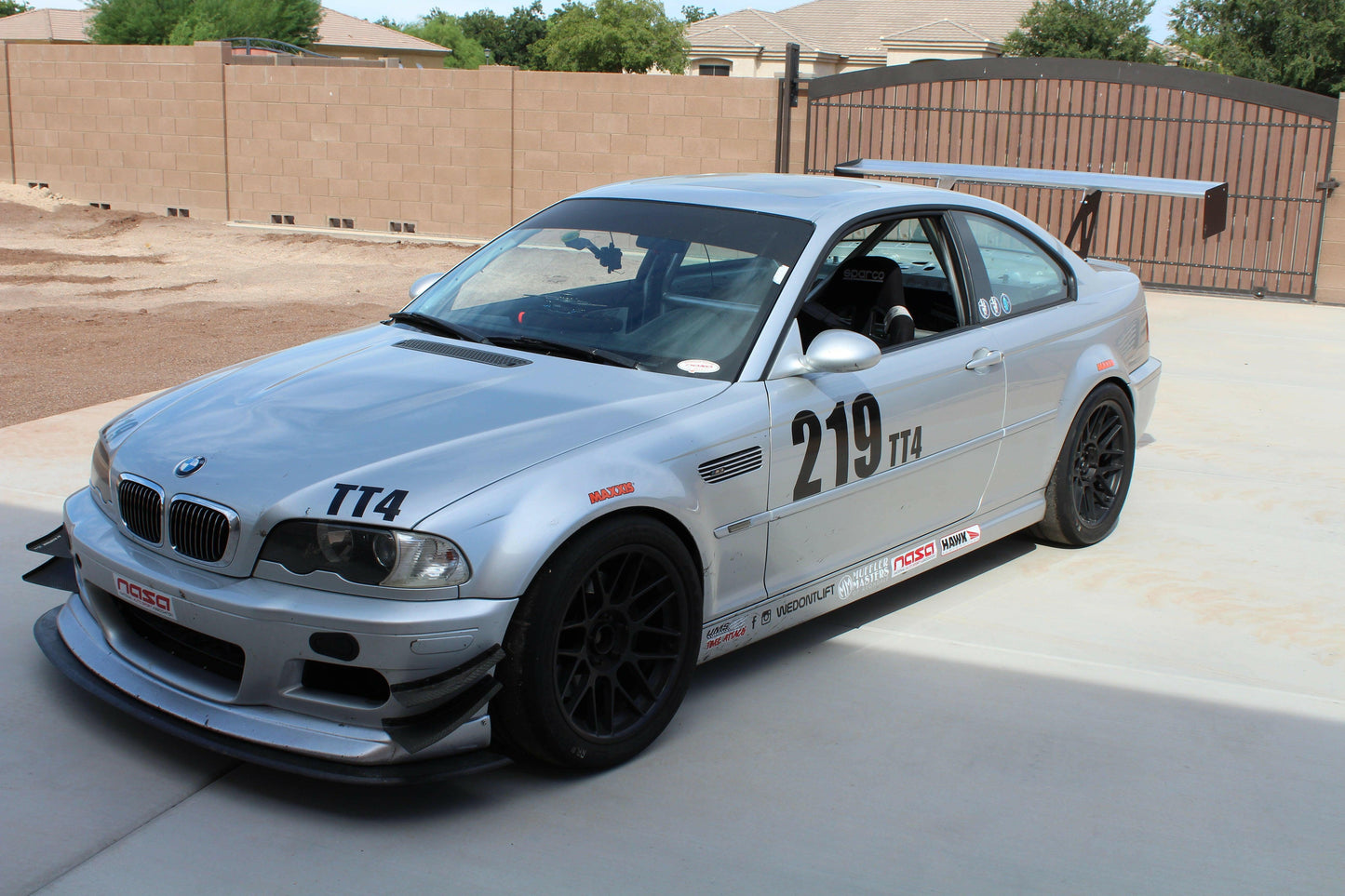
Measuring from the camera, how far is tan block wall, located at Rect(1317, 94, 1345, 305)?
1398cm

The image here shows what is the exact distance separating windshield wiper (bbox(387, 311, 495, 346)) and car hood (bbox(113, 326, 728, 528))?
89 mm

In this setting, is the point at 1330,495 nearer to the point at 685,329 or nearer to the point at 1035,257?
the point at 1035,257

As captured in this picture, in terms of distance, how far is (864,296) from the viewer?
4.88 m

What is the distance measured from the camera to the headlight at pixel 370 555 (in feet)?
10.1

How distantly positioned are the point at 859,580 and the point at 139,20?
4665cm

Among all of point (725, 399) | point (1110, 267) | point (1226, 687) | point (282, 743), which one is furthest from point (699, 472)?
point (1110, 267)

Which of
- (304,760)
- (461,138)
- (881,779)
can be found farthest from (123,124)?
(881,779)

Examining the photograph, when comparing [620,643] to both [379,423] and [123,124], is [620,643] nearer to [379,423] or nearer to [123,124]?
[379,423]

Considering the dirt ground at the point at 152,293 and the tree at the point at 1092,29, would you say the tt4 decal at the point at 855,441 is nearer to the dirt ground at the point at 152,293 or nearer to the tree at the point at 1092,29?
the dirt ground at the point at 152,293

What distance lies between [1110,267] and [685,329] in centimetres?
305

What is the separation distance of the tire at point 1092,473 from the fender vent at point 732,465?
1.99 meters

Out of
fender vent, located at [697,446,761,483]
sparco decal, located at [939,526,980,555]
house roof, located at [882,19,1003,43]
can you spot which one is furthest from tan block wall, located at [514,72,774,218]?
house roof, located at [882,19,1003,43]

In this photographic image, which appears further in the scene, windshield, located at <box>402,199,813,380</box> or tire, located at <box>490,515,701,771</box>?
windshield, located at <box>402,199,813,380</box>

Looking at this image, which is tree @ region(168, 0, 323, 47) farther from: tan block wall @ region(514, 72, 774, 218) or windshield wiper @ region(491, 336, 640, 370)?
windshield wiper @ region(491, 336, 640, 370)
